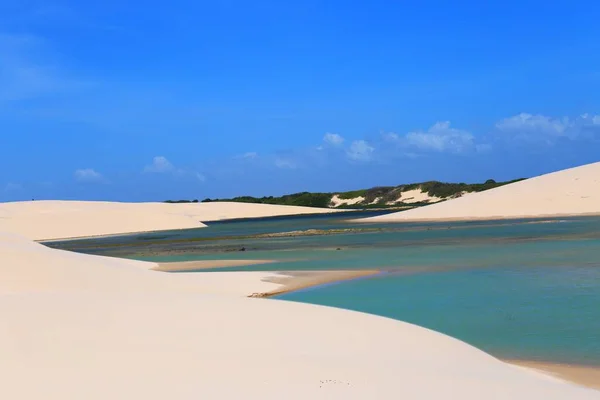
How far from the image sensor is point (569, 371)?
8.35 metres

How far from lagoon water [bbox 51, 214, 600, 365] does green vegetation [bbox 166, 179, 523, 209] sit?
74343mm

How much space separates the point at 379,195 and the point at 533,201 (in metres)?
69.0

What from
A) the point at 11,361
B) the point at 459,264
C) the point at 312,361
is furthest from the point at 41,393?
the point at 459,264

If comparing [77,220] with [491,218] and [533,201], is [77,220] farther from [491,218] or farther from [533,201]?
[533,201]

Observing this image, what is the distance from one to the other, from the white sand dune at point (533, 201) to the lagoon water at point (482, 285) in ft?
71.3

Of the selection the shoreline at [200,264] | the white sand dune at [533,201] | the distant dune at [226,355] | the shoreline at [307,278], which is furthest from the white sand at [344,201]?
A: the distant dune at [226,355]

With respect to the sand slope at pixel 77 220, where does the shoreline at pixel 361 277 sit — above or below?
below

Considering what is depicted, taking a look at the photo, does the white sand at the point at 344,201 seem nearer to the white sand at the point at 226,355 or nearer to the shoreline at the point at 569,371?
the white sand at the point at 226,355

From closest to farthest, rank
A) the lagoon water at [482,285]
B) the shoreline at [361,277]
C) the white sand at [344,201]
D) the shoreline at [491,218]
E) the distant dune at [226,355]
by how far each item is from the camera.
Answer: the distant dune at [226,355]
the shoreline at [361,277]
the lagoon water at [482,285]
the shoreline at [491,218]
the white sand at [344,201]

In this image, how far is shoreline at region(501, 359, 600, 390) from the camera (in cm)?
786

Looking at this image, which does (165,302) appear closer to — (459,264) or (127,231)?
(459,264)

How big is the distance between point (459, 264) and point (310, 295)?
702 centimetres

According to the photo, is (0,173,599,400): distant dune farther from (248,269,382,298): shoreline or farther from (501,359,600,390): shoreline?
(248,269,382,298): shoreline

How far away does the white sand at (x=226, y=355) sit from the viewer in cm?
587
